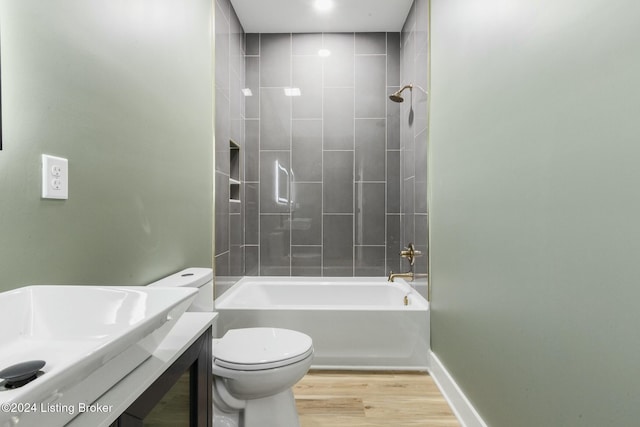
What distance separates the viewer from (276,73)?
3.20m

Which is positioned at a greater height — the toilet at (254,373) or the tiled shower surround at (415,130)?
the tiled shower surround at (415,130)

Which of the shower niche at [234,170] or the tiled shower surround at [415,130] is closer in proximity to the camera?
the tiled shower surround at [415,130]

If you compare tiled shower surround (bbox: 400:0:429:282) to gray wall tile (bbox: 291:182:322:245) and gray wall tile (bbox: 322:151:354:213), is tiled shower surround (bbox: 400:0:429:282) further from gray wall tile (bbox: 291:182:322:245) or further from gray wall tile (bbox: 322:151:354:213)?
gray wall tile (bbox: 291:182:322:245)

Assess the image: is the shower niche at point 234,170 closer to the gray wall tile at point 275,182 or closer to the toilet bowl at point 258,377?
the gray wall tile at point 275,182

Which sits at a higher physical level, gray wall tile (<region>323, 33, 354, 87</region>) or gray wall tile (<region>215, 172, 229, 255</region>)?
gray wall tile (<region>323, 33, 354, 87</region>)

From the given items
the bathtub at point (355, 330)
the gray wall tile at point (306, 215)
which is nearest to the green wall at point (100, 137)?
the bathtub at point (355, 330)

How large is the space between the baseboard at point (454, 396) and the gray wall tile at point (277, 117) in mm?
2123

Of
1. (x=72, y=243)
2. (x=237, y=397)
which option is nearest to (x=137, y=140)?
(x=72, y=243)

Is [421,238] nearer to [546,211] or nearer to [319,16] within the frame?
[546,211]

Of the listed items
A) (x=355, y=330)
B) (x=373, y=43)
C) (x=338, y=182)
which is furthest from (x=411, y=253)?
(x=373, y=43)

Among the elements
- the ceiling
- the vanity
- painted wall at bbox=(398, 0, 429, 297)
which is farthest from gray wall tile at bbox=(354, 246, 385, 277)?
the vanity

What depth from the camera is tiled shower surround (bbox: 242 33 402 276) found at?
3.18m

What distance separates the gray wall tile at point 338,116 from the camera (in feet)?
10.5

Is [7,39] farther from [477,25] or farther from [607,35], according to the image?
[477,25]
